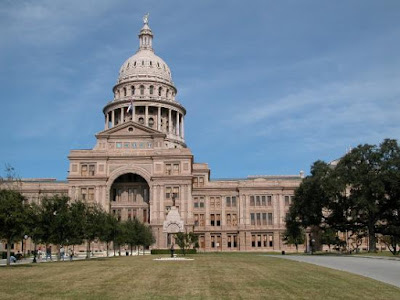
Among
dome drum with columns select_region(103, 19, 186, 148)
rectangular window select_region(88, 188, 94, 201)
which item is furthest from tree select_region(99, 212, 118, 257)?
dome drum with columns select_region(103, 19, 186, 148)

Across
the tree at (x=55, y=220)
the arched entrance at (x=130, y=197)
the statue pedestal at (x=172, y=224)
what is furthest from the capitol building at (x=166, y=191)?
the tree at (x=55, y=220)

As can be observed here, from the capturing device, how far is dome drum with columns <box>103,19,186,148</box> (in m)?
142

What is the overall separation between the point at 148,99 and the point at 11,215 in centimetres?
9750

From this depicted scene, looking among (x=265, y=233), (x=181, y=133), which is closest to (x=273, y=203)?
(x=265, y=233)

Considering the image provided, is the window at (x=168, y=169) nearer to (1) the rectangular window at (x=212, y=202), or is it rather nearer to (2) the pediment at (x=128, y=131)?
(2) the pediment at (x=128, y=131)

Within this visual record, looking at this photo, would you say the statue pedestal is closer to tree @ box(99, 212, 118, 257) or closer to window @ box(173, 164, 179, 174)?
tree @ box(99, 212, 118, 257)

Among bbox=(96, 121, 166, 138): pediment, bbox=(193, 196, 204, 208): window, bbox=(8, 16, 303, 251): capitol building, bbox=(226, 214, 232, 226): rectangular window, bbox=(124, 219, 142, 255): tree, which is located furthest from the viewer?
bbox=(193, 196, 204, 208): window

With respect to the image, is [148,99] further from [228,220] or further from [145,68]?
[228,220]

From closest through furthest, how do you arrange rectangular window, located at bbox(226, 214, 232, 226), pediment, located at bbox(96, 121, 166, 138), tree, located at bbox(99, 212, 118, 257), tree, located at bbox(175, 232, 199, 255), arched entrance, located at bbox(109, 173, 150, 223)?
tree, located at bbox(99, 212, 118, 257), tree, located at bbox(175, 232, 199, 255), arched entrance, located at bbox(109, 173, 150, 223), pediment, located at bbox(96, 121, 166, 138), rectangular window, located at bbox(226, 214, 232, 226)

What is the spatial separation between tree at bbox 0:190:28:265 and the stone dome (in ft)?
334

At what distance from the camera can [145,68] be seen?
14975 cm

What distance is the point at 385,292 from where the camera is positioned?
2416cm

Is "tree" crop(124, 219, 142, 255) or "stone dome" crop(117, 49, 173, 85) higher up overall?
"stone dome" crop(117, 49, 173, 85)

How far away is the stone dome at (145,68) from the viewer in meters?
148
